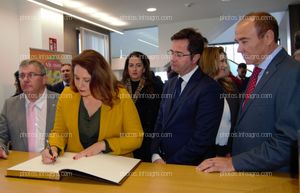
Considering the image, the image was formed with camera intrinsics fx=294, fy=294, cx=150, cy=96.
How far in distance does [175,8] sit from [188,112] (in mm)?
5233

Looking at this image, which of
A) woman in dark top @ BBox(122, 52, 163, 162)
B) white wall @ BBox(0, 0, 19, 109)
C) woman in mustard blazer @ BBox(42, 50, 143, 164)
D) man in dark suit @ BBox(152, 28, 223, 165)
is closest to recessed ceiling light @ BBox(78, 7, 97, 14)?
white wall @ BBox(0, 0, 19, 109)

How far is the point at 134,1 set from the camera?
19.1 ft

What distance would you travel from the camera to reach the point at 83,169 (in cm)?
111

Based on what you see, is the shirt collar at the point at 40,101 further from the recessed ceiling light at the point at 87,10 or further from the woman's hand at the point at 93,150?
the recessed ceiling light at the point at 87,10

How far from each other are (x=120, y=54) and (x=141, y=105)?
20.2 feet

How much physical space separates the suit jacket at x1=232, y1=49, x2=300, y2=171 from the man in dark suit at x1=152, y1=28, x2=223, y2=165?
24 centimetres

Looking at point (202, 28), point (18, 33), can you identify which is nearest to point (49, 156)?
point (18, 33)

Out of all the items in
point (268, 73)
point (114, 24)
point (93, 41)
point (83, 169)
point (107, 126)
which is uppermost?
point (114, 24)

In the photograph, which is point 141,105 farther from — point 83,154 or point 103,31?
point 103,31

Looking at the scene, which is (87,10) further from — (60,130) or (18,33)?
(60,130)

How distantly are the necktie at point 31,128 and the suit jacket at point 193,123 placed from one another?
2.87ft

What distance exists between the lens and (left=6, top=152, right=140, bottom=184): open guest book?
1.09 meters

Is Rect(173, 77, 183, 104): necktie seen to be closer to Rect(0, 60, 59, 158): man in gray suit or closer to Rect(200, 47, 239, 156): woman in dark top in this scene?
Rect(200, 47, 239, 156): woman in dark top

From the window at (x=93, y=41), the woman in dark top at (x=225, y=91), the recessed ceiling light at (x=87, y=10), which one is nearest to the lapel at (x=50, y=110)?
the woman in dark top at (x=225, y=91)
